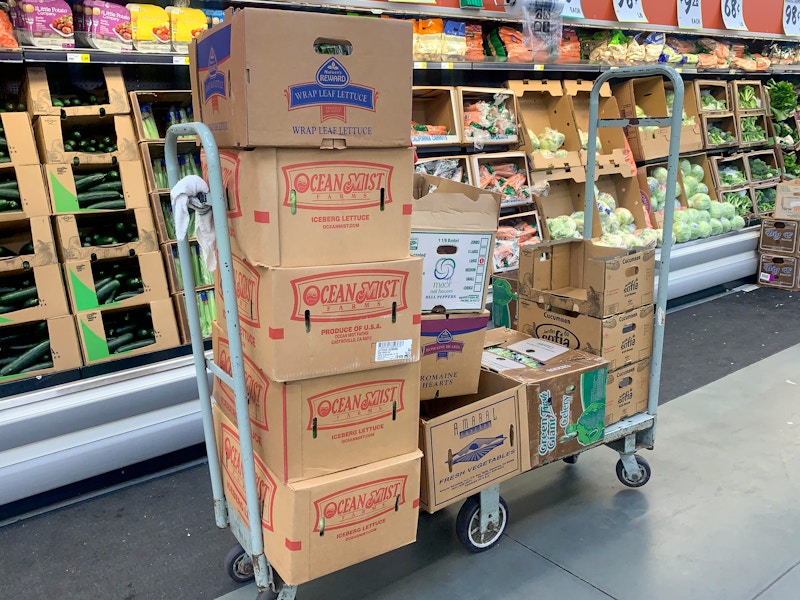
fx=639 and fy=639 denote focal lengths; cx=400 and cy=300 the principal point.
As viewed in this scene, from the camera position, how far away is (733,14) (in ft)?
21.1

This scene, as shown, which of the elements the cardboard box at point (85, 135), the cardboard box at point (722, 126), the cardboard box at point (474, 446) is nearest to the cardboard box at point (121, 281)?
the cardboard box at point (85, 135)

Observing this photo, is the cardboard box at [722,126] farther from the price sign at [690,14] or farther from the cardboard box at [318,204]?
the cardboard box at [318,204]

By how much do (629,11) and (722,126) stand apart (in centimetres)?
178

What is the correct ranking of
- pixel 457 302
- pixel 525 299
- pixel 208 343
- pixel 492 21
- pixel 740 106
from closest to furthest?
pixel 457 302
pixel 525 299
pixel 208 343
pixel 492 21
pixel 740 106

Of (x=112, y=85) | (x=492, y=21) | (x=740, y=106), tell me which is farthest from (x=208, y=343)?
(x=740, y=106)

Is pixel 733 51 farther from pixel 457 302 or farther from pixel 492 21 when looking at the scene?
pixel 457 302

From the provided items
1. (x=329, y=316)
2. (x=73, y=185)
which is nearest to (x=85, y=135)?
(x=73, y=185)

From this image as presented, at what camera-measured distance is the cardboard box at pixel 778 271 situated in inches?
228

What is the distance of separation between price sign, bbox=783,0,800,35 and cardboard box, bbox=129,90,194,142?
6833 millimetres

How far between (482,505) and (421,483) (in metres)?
0.31

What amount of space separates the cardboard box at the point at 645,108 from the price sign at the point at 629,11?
498 millimetres

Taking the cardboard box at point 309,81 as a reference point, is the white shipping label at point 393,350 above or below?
below

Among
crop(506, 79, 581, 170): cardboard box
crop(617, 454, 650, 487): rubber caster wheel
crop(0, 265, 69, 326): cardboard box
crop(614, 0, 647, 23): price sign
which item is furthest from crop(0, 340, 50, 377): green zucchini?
crop(614, 0, 647, 23): price sign

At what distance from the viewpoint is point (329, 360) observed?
169 cm
